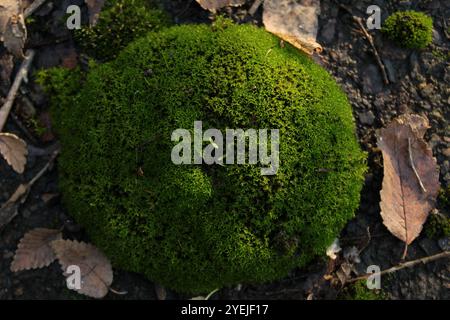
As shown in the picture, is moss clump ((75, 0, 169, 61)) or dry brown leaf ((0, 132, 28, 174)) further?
moss clump ((75, 0, 169, 61))

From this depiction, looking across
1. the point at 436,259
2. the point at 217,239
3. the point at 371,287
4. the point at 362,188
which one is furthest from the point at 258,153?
the point at 436,259

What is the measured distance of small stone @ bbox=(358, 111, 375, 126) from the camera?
364 cm

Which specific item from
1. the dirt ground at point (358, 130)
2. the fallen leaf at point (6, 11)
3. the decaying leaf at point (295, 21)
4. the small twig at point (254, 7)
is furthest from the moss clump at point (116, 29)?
the decaying leaf at point (295, 21)

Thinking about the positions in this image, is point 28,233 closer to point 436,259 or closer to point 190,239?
point 190,239

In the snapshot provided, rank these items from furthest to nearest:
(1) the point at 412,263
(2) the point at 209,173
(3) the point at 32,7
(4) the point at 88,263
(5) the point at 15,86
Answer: (3) the point at 32,7 → (5) the point at 15,86 → (1) the point at 412,263 → (4) the point at 88,263 → (2) the point at 209,173

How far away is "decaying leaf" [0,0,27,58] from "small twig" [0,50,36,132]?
6cm

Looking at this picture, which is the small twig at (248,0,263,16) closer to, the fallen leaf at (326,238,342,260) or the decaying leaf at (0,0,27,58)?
the decaying leaf at (0,0,27,58)

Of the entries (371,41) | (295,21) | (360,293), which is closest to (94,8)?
(295,21)

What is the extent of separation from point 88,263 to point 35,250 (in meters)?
0.36

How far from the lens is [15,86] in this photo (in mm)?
3568

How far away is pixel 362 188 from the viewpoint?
11.5 ft

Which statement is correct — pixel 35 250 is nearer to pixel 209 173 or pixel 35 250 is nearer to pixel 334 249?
pixel 209 173

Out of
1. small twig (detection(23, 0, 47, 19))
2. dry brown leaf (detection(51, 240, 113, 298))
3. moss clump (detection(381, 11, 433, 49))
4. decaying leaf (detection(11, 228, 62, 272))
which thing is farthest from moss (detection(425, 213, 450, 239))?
small twig (detection(23, 0, 47, 19))

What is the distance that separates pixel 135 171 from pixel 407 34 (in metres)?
2.16
